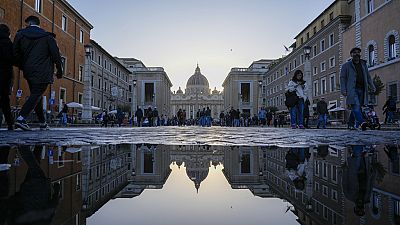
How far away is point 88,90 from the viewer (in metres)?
40.5

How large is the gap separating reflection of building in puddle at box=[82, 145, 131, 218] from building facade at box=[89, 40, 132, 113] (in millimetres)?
36781

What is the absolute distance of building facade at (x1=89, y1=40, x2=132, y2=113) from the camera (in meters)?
44.7

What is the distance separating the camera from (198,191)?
5.77 feet

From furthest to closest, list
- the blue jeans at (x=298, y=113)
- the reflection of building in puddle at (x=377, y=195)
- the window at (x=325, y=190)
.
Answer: the blue jeans at (x=298, y=113) → the window at (x=325, y=190) → the reflection of building in puddle at (x=377, y=195)

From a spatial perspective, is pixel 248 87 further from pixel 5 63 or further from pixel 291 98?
pixel 5 63

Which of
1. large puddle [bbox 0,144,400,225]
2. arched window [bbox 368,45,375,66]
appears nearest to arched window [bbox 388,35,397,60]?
arched window [bbox 368,45,375,66]

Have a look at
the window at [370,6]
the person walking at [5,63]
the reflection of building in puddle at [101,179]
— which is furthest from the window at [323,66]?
the reflection of building in puddle at [101,179]

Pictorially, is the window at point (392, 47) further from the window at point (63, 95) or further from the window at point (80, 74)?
the window at point (80, 74)

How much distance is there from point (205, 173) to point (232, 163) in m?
0.58

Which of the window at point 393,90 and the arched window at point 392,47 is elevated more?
the arched window at point 392,47

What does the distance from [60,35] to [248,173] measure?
1322 inches

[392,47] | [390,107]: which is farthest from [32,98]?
[392,47]

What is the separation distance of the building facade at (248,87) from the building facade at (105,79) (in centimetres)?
2647

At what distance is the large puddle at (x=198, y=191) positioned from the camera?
126 cm
